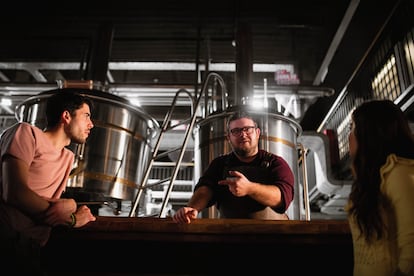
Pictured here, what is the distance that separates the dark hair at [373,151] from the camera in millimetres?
1512

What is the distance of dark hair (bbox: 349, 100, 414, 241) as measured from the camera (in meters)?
1.51

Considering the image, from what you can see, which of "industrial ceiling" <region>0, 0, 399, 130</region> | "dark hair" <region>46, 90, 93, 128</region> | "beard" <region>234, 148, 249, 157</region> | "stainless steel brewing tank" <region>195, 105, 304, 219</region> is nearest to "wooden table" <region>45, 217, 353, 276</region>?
"dark hair" <region>46, 90, 93, 128</region>

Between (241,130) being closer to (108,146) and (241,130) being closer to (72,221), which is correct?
(72,221)

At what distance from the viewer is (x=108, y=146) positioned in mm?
4344

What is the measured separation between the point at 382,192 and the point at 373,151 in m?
0.18

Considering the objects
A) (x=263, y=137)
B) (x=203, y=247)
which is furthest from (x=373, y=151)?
(x=263, y=137)

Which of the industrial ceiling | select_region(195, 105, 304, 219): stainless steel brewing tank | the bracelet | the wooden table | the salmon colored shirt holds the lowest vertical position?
the wooden table

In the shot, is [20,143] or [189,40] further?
[189,40]

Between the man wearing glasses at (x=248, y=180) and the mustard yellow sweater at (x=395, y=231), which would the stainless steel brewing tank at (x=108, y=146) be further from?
the mustard yellow sweater at (x=395, y=231)

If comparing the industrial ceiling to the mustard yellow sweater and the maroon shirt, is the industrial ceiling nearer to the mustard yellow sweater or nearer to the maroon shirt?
the maroon shirt

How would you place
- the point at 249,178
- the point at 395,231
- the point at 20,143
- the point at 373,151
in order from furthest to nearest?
the point at 249,178
the point at 20,143
the point at 373,151
the point at 395,231

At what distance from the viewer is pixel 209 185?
9.66 feet

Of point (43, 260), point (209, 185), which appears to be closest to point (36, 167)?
point (43, 260)

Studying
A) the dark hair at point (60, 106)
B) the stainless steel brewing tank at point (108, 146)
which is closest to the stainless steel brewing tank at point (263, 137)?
the stainless steel brewing tank at point (108, 146)
